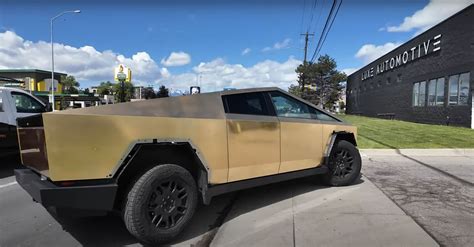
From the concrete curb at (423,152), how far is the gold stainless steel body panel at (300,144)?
5376mm

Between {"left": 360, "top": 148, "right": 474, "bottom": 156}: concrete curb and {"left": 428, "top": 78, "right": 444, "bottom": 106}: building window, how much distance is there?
537 inches

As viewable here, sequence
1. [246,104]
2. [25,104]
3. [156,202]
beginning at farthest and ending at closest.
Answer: [25,104], [246,104], [156,202]

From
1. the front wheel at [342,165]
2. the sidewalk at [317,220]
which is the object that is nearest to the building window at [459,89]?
the front wheel at [342,165]

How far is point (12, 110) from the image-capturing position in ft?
29.7

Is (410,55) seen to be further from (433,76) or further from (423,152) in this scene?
(423,152)

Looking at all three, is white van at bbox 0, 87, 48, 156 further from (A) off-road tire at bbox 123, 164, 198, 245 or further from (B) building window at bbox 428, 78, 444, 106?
(B) building window at bbox 428, 78, 444, 106

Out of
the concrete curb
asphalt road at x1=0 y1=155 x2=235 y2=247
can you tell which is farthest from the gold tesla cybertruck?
the concrete curb

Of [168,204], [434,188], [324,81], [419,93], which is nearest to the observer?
[168,204]

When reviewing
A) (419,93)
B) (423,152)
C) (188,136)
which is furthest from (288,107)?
(419,93)

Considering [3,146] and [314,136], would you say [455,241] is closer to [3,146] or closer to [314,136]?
[314,136]

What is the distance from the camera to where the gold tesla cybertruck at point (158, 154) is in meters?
3.58

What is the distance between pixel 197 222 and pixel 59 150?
204cm

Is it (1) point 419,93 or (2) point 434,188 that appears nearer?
(2) point 434,188

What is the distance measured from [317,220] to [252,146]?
1248 millimetres
